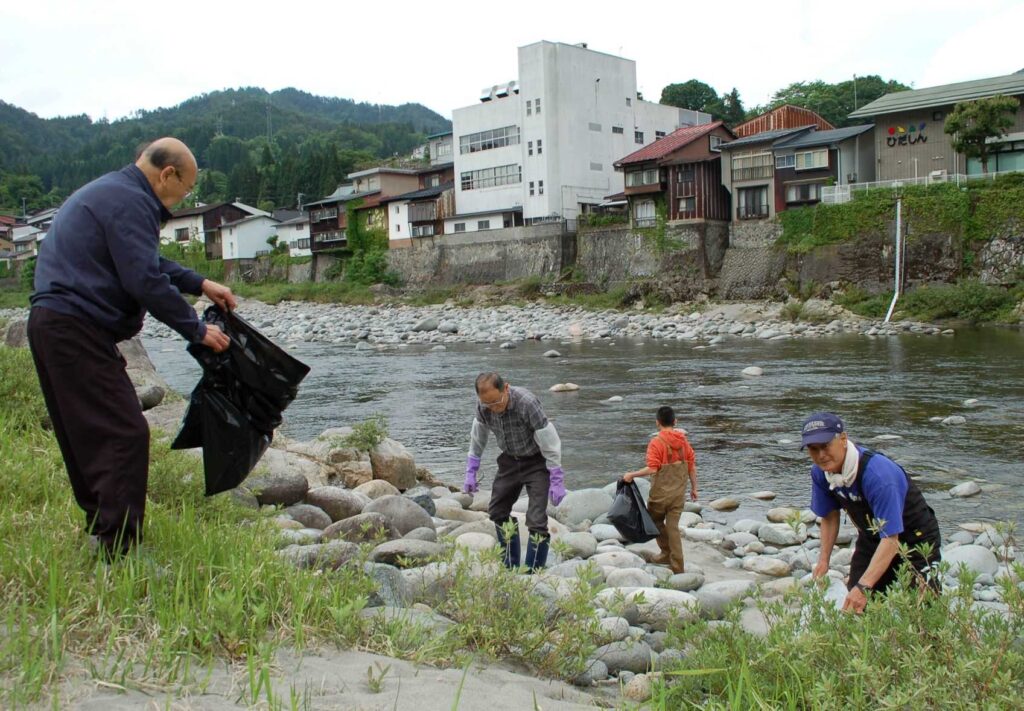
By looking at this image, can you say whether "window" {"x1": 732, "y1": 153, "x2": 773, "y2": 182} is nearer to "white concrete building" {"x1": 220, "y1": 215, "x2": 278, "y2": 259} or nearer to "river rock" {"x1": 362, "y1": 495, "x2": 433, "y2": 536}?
"river rock" {"x1": 362, "y1": 495, "x2": 433, "y2": 536}

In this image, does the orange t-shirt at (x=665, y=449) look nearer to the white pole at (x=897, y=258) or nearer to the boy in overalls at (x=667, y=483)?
the boy in overalls at (x=667, y=483)

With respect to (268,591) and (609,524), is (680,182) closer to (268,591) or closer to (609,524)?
(609,524)

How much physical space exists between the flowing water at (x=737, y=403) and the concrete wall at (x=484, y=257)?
20127 millimetres

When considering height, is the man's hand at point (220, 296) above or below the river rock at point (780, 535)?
above

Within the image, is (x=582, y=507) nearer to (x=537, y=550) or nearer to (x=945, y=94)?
(x=537, y=550)

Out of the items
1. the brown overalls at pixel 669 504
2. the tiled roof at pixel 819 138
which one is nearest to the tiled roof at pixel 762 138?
the tiled roof at pixel 819 138

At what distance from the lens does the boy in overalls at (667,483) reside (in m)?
6.89

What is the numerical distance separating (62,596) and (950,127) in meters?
38.4

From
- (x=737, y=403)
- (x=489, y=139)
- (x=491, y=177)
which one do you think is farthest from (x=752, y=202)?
(x=737, y=403)

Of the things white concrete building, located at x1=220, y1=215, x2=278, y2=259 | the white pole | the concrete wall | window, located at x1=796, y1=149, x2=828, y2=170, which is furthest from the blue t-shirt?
white concrete building, located at x1=220, y1=215, x2=278, y2=259

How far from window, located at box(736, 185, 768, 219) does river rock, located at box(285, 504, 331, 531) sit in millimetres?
37786

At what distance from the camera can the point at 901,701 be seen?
2.41m

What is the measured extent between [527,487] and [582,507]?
272 cm

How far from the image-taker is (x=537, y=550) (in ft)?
19.4
